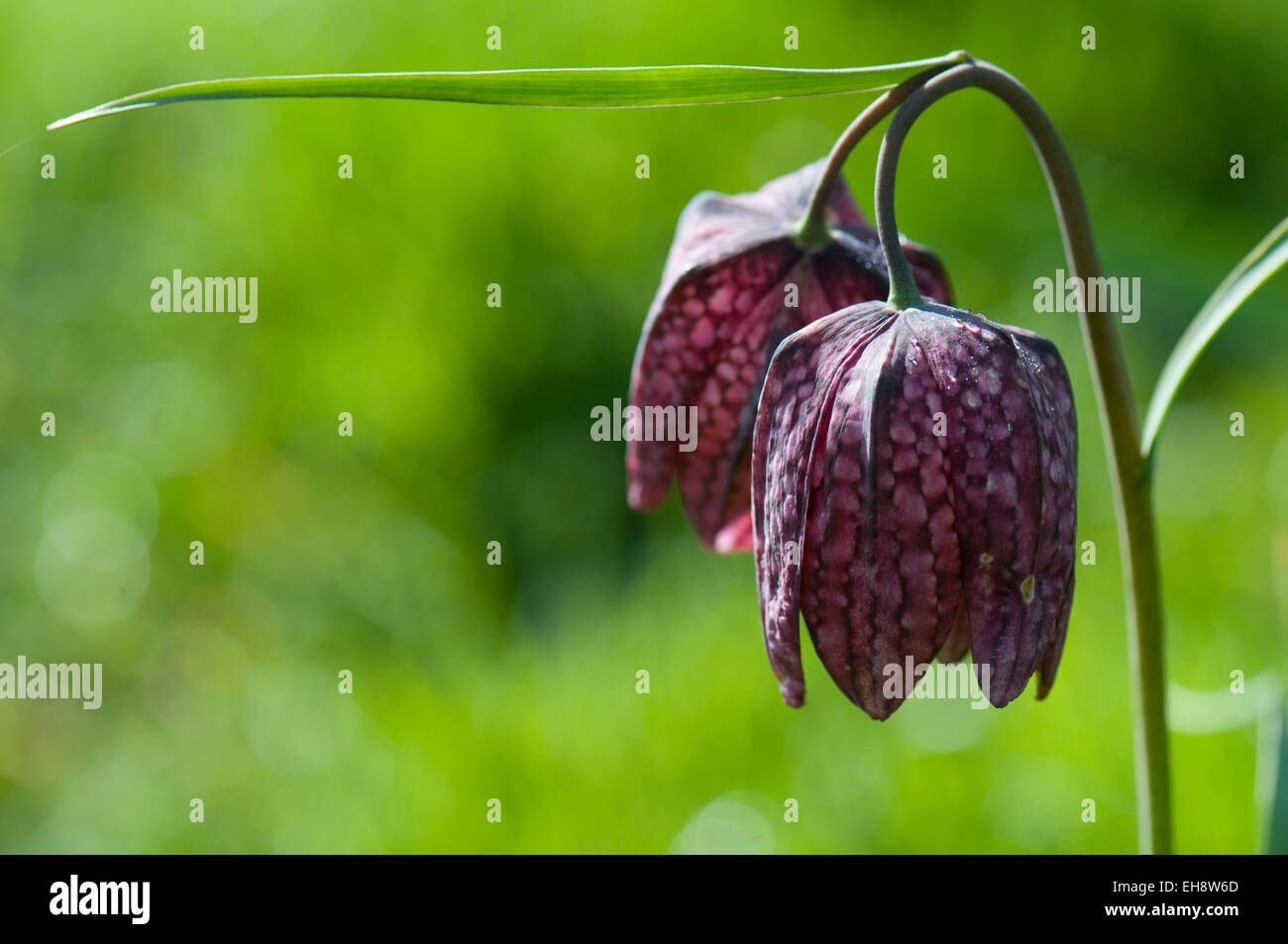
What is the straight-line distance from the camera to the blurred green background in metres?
2.17

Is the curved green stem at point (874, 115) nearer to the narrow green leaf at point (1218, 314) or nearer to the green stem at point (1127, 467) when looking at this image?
the green stem at point (1127, 467)

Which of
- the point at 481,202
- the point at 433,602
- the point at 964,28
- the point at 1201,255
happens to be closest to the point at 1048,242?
the point at 1201,255

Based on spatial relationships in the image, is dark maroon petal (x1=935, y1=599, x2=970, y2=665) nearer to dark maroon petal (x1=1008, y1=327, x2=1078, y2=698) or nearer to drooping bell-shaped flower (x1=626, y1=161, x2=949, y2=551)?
dark maroon petal (x1=1008, y1=327, x2=1078, y2=698)

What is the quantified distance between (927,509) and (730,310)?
30 centimetres

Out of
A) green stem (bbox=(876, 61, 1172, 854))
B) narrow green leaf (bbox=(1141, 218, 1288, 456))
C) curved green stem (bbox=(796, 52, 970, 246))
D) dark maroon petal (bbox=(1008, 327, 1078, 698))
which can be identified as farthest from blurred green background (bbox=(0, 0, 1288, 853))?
curved green stem (bbox=(796, 52, 970, 246))

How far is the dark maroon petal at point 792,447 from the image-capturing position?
0.77 meters

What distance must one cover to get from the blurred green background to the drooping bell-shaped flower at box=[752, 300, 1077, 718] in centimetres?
126

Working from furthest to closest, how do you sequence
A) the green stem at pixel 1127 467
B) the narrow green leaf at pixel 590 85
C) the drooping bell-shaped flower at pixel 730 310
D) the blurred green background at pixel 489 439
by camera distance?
the blurred green background at pixel 489 439, the drooping bell-shaped flower at pixel 730 310, the green stem at pixel 1127 467, the narrow green leaf at pixel 590 85

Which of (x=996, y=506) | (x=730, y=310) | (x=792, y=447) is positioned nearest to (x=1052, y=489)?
(x=996, y=506)

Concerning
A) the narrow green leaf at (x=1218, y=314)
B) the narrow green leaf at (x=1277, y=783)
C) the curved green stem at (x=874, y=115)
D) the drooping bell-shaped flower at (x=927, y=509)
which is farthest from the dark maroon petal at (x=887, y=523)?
the narrow green leaf at (x=1277, y=783)
